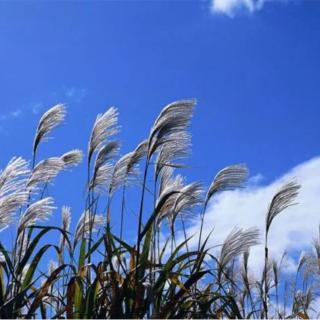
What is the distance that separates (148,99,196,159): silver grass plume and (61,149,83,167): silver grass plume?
85 centimetres

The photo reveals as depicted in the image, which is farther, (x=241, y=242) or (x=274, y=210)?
(x=274, y=210)

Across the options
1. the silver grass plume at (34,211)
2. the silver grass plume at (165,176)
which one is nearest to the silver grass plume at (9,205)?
the silver grass plume at (34,211)

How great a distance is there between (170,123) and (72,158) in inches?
41.7

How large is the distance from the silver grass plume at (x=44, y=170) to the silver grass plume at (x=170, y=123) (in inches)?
26.8

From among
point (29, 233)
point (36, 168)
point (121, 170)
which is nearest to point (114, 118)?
point (121, 170)

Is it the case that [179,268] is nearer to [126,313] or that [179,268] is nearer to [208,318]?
[208,318]

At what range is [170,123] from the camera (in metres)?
4.14

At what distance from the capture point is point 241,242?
180 inches

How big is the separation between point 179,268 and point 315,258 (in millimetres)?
3149

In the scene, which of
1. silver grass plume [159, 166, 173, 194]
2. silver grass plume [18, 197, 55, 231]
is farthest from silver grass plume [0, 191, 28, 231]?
silver grass plume [159, 166, 173, 194]

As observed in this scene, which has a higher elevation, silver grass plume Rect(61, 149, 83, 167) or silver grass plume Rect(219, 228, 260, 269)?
silver grass plume Rect(61, 149, 83, 167)

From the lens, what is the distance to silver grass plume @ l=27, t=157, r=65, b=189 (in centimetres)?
427

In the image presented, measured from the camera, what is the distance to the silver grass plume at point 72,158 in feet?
16.0

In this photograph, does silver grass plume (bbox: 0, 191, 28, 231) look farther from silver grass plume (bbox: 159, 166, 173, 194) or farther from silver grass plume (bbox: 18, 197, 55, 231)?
silver grass plume (bbox: 159, 166, 173, 194)
